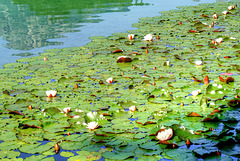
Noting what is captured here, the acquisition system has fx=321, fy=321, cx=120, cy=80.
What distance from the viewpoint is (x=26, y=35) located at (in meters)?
6.25

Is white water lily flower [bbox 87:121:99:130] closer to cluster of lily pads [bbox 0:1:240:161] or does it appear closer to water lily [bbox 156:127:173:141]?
cluster of lily pads [bbox 0:1:240:161]

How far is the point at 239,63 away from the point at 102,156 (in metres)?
2.68

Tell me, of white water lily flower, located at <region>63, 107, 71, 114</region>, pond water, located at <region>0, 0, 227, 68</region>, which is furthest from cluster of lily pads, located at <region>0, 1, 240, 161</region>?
pond water, located at <region>0, 0, 227, 68</region>

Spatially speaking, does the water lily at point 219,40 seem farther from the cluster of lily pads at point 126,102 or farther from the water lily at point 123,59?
the water lily at point 123,59

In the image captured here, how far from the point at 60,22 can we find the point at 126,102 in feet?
16.4

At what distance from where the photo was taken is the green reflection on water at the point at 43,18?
6.07 m

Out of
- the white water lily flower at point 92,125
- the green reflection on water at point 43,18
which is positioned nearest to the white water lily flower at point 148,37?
the green reflection on water at point 43,18

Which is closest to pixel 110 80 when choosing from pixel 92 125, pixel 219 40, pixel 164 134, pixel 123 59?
pixel 123 59

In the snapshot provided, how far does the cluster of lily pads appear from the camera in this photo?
237 centimetres

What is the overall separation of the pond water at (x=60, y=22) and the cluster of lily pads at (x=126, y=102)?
614 mm

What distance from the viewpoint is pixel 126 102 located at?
3.11 m

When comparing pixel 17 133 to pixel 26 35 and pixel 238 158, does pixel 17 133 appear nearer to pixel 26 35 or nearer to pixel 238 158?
pixel 238 158

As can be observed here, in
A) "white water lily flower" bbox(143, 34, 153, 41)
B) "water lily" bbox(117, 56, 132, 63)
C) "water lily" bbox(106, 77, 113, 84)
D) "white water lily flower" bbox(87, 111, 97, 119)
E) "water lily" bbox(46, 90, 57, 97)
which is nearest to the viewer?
"white water lily flower" bbox(87, 111, 97, 119)

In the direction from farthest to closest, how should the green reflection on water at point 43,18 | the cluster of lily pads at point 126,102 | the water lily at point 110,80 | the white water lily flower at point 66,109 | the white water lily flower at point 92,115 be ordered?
the green reflection on water at point 43,18 < the water lily at point 110,80 < the white water lily flower at point 66,109 < the white water lily flower at point 92,115 < the cluster of lily pads at point 126,102
